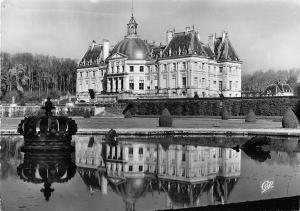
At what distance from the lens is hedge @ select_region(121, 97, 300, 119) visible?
4219 cm

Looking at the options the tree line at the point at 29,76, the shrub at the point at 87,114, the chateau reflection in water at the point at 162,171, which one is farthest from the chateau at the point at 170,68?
the chateau reflection in water at the point at 162,171

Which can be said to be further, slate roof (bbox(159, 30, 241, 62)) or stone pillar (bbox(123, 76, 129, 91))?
stone pillar (bbox(123, 76, 129, 91))

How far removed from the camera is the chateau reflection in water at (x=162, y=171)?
872 centimetres

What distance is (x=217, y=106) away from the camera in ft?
151

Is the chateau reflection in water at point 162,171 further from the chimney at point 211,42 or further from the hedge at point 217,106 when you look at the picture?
the chimney at point 211,42

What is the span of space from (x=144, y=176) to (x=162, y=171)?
0.78 m

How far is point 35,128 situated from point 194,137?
9.70 metres

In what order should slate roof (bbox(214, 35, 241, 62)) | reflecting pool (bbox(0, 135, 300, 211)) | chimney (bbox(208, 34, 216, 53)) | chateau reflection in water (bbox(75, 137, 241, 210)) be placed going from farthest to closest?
chimney (bbox(208, 34, 216, 53)) < slate roof (bbox(214, 35, 241, 62)) < chateau reflection in water (bbox(75, 137, 241, 210)) < reflecting pool (bbox(0, 135, 300, 211))

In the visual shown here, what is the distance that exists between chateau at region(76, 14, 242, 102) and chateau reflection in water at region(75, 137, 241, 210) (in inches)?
1814

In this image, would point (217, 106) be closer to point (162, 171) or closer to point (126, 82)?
point (126, 82)

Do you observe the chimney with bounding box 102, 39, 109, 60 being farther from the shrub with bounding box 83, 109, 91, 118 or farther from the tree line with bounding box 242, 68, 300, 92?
the tree line with bounding box 242, 68, 300, 92

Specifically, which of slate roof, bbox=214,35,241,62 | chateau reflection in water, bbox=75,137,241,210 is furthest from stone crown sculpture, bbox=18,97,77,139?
slate roof, bbox=214,35,241,62

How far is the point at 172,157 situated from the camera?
14.1 meters

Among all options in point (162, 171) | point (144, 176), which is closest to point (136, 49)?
point (162, 171)
